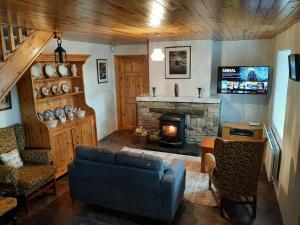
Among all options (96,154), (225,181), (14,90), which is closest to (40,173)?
(96,154)

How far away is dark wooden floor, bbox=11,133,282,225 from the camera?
2.98 meters

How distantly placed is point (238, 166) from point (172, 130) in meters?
2.59

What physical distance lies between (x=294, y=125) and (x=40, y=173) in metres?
3.40

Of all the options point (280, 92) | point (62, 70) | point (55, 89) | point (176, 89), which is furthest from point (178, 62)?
point (55, 89)

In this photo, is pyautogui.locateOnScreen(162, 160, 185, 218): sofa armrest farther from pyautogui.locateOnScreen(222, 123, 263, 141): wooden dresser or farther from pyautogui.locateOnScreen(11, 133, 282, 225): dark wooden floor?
pyautogui.locateOnScreen(222, 123, 263, 141): wooden dresser

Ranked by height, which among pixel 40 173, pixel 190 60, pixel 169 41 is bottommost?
pixel 40 173

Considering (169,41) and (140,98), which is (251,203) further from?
(169,41)

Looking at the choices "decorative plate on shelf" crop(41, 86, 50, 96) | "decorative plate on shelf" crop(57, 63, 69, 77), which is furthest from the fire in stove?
"decorative plate on shelf" crop(41, 86, 50, 96)

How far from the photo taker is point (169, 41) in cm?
553

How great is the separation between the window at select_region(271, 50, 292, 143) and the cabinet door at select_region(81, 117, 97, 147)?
11.4 feet

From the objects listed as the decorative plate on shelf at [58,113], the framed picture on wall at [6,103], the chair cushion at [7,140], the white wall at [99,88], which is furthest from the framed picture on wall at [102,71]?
the chair cushion at [7,140]

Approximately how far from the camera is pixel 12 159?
11.6 ft

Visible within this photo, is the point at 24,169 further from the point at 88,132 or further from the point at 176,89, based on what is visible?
the point at 176,89

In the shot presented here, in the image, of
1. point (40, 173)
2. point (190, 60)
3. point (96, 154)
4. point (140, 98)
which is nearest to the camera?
point (96, 154)
